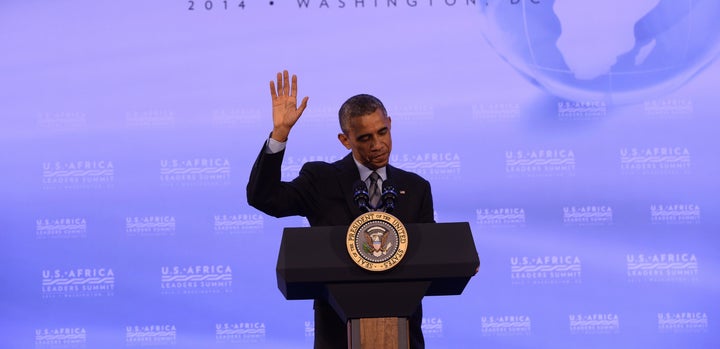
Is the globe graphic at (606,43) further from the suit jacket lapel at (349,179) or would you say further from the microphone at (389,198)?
the microphone at (389,198)

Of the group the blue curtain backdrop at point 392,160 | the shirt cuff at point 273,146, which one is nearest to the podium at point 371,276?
the shirt cuff at point 273,146

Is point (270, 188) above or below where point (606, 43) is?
below

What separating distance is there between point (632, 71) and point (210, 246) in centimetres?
269

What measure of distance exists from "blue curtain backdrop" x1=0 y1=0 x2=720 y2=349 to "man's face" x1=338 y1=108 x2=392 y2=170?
238 centimetres

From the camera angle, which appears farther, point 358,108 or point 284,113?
point 358,108

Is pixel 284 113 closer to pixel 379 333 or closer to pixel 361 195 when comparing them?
pixel 361 195

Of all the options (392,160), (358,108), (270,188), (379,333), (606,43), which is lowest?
(379,333)

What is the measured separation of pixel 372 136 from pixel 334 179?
26 centimetres

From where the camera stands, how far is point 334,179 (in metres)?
3.02

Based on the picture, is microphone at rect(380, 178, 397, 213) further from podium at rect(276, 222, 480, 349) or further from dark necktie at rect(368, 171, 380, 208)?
dark necktie at rect(368, 171, 380, 208)

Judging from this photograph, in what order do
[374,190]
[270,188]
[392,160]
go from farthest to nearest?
[392,160], [374,190], [270,188]

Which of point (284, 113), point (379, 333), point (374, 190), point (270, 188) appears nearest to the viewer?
point (379, 333)

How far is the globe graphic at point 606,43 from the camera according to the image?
532cm

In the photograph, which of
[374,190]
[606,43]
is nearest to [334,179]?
[374,190]
